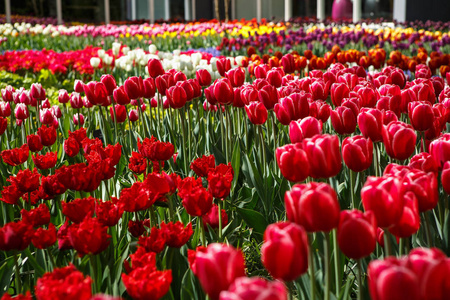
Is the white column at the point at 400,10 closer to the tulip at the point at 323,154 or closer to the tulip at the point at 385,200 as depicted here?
the tulip at the point at 323,154

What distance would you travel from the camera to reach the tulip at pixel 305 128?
149cm

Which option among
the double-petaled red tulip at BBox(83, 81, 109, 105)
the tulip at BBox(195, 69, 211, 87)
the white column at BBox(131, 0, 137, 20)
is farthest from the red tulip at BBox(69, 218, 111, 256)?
the white column at BBox(131, 0, 137, 20)

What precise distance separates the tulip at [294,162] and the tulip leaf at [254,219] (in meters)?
0.59

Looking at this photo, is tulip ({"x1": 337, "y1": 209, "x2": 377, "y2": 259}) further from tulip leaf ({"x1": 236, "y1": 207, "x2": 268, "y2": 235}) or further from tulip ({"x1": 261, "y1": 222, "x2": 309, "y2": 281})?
tulip leaf ({"x1": 236, "y1": 207, "x2": 268, "y2": 235})

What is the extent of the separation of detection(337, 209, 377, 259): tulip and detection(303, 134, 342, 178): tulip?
257 millimetres

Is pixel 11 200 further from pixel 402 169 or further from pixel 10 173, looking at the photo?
pixel 402 169

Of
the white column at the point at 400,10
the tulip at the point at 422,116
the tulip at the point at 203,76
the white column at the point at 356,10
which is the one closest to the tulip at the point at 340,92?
the tulip at the point at 422,116

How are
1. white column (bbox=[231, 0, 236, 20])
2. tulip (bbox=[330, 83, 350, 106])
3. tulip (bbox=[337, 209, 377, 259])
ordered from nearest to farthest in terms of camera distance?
1. tulip (bbox=[337, 209, 377, 259])
2. tulip (bbox=[330, 83, 350, 106])
3. white column (bbox=[231, 0, 236, 20])

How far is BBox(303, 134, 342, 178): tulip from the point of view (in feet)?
3.57

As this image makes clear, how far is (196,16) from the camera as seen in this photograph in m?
24.4

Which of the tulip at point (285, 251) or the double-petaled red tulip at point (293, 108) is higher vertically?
the double-petaled red tulip at point (293, 108)

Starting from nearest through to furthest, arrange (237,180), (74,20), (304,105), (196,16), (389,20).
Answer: (304,105)
(237,180)
(389,20)
(74,20)
(196,16)

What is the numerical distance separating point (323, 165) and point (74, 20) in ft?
68.8

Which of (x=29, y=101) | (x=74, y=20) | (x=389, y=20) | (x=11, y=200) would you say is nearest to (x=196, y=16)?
(x=74, y=20)
